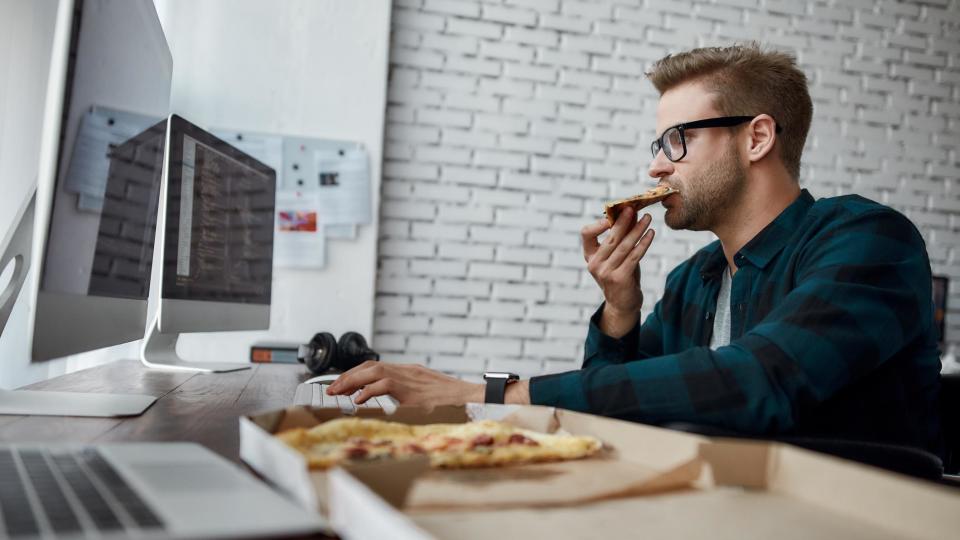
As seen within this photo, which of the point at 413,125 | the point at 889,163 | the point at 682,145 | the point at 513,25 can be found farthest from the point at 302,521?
the point at 889,163

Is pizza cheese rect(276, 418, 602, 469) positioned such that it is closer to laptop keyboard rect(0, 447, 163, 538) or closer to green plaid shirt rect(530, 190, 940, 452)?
laptop keyboard rect(0, 447, 163, 538)

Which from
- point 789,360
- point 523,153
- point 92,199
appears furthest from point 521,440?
point 523,153

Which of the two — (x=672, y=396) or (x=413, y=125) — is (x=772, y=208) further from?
(x=413, y=125)

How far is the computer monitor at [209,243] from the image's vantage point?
1.62m

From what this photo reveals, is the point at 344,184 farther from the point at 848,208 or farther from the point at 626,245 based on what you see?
the point at 848,208

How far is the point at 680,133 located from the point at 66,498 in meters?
1.52

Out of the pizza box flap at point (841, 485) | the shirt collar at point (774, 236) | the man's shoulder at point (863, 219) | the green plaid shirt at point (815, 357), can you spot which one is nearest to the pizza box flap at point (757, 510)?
the pizza box flap at point (841, 485)

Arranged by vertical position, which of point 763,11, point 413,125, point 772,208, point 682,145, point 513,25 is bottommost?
point 772,208

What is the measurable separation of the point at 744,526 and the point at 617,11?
10.8 feet

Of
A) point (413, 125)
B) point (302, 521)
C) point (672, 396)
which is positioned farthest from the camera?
point (413, 125)

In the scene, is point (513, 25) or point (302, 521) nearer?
point (302, 521)

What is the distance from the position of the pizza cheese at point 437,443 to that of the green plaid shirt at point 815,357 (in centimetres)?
39

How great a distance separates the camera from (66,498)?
469mm

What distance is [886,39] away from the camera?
382 cm
